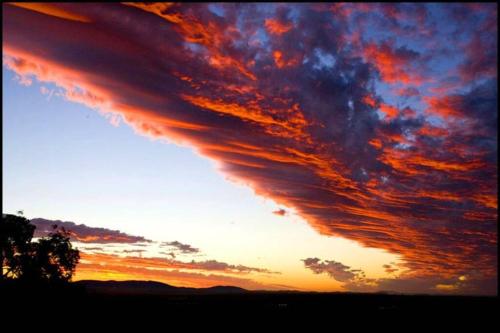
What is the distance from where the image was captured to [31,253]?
72438 millimetres

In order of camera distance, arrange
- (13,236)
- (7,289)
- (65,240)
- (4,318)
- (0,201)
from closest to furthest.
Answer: (0,201) < (4,318) < (7,289) < (13,236) < (65,240)

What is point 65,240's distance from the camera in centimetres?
7675

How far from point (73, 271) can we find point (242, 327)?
4479 cm

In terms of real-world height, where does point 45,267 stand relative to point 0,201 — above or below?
below

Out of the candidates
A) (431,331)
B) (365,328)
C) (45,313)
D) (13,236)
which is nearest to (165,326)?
(45,313)

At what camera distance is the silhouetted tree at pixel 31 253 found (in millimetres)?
70000

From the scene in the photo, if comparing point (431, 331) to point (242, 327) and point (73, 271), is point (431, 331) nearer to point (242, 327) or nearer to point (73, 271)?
point (242, 327)

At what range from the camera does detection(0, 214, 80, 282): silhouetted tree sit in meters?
70.0

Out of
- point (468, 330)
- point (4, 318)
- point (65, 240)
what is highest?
point (65, 240)

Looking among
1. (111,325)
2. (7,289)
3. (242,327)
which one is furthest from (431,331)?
(7,289)

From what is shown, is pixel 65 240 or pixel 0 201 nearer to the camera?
pixel 0 201

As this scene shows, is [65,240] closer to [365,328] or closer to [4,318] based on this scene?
[4,318]

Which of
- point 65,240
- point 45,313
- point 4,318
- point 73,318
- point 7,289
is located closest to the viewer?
point 4,318

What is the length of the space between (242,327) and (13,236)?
45.2 m
